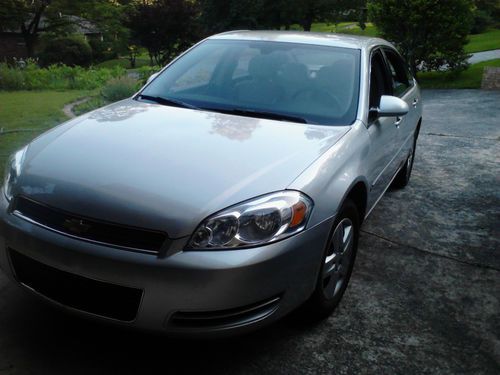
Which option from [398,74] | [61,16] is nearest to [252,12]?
[61,16]

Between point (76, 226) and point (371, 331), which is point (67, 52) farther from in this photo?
point (371, 331)

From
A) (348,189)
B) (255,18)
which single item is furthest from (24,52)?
(348,189)

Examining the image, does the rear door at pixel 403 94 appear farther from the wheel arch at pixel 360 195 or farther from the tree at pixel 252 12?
the tree at pixel 252 12

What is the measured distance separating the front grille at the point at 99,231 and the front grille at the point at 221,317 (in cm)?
32

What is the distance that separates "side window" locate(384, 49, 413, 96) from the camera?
173 inches

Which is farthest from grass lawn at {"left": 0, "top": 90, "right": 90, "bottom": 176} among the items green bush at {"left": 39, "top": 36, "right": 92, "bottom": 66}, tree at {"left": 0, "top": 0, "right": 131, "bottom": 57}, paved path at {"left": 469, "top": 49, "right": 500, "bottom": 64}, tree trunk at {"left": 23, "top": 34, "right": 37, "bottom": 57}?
tree trunk at {"left": 23, "top": 34, "right": 37, "bottom": 57}

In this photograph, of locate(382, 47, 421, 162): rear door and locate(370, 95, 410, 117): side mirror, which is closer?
locate(370, 95, 410, 117): side mirror

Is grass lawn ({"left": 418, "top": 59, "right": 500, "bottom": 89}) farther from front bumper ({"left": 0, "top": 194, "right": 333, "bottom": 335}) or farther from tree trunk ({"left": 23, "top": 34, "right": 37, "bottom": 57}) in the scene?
tree trunk ({"left": 23, "top": 34, "right": 37, "bottom": 57})

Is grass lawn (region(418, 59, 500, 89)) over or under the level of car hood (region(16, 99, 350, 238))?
under

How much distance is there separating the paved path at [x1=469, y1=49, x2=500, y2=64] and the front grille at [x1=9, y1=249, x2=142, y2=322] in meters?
17.4

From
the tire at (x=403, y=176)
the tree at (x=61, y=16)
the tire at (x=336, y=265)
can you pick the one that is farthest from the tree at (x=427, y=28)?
the tree at (x=61, y=16)

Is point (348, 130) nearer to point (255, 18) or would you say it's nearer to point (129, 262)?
point (129, 262)

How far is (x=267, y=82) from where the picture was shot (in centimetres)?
348

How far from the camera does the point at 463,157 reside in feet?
20.9
